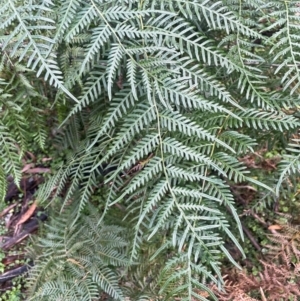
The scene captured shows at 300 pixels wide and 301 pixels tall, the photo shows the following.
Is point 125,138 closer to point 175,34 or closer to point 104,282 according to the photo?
point 175,34

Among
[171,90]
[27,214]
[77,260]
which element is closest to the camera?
[171,90]

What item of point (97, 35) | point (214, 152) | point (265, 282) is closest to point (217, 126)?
point (214, 152)

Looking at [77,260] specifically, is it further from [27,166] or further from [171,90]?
[171,90]

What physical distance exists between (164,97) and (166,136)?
8 cm

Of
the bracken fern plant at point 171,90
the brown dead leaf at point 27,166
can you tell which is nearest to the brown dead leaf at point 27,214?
the brown dead leaf at point 27,166

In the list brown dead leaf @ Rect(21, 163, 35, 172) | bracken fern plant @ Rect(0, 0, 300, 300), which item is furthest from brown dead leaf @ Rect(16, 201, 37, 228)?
bracken fern plant @ Rect(0, 0, 300, 300)

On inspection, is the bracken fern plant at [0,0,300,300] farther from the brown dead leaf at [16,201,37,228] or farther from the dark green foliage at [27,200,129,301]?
the brown dead leaf at [16,201,37,228]

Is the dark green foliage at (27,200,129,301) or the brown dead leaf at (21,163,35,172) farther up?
the brown dead leaf at (21,163,35,172)

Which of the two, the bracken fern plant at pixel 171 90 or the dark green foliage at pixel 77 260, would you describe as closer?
the bracken fern plant at pixel 171 90

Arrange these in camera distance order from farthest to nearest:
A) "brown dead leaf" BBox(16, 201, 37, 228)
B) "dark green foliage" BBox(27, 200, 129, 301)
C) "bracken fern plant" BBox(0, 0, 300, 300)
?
"brown dead leaf" BBox(16, 201, 37, 228)
"dark green foliage" BBox(27, 200, 129, 301)
"bracken fern plant" BBox(0, 0, 300, 300)

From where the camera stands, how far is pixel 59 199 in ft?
3.76

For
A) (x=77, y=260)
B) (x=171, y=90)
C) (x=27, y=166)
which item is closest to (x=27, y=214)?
(x=27, y=166)

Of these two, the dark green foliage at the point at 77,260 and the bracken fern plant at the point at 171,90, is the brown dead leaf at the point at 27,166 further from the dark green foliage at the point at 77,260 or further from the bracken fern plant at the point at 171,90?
the bracken fern plant at the point at 171,90

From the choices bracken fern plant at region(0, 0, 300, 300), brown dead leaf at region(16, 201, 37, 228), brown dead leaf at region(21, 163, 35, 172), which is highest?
bracken fern plant at region(0, 0, 300, 300)
